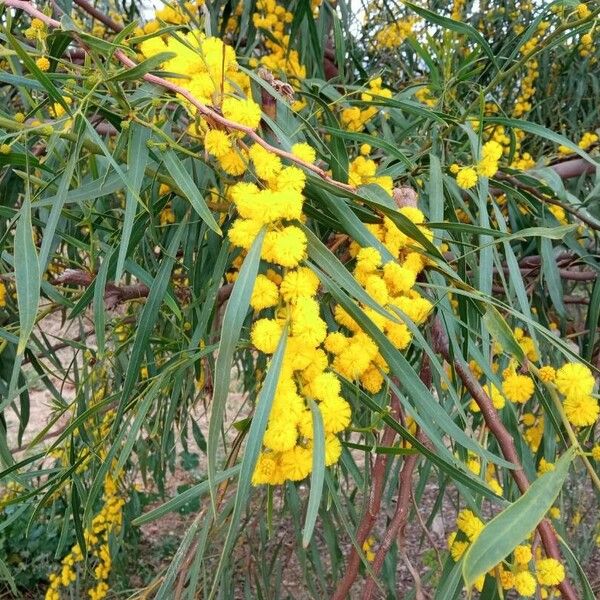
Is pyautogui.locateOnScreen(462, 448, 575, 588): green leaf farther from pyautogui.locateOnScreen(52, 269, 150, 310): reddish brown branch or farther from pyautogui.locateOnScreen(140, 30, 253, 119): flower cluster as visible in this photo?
pyautogui.locateOnScreen(52, 269, 150, 310): reddish brown branch

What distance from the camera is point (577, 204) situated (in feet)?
2.96

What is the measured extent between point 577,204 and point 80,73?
667 millimetres

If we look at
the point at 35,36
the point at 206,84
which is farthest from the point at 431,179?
the point at 35,36

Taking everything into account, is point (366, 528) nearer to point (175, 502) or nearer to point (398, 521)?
point (398, 521)

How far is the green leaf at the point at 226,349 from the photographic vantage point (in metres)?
0.36

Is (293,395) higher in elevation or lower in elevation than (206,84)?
lower

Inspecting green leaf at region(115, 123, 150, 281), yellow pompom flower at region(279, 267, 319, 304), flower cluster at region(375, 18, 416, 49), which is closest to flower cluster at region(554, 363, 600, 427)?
yellow pompom flower at region(279, 267, 319, 304)

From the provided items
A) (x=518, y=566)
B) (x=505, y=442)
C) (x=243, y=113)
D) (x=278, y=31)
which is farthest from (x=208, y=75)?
(x=278, y=31)

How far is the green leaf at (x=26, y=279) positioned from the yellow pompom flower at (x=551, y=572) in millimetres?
412

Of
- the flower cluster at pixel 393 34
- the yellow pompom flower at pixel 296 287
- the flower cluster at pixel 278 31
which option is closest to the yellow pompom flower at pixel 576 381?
the yellow pompom flower at pixel 296 287

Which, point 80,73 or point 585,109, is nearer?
point 80,73

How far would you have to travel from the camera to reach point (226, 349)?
14.3 inches

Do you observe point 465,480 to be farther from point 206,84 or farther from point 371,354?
point 206,84

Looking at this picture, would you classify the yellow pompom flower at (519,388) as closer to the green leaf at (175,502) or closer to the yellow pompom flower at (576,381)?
the yellow pompom flower at (576,381)
